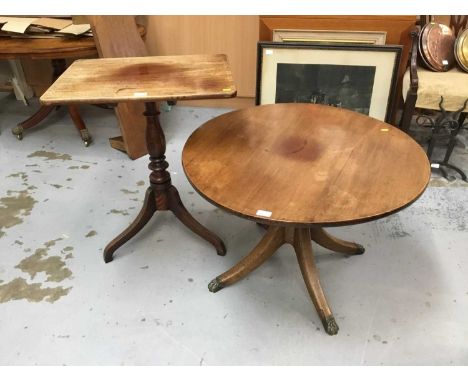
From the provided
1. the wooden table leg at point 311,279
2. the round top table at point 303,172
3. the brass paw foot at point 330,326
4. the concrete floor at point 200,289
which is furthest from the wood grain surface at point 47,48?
the brass paw foot at point 330,326

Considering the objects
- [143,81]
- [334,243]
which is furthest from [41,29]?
[334,243]

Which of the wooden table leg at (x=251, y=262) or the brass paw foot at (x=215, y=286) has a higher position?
the wooden table leg at (x=251, y=262)

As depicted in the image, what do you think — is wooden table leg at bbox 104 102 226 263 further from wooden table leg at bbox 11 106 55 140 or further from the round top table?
wooden table leg at bbox 11 106 55 140

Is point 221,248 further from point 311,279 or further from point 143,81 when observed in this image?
point 143,81

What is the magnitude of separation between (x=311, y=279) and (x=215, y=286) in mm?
381

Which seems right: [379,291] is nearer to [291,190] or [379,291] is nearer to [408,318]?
[408,318]

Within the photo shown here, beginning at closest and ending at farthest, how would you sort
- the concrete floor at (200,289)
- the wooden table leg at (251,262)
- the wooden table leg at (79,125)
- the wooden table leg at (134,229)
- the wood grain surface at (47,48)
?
the concrete floor at (200,289) → the wooden table leg at (251,262) → the wooden table leg at (134,229) → the wood grain surface at (47,48) → the wooden table leg at (79,125)

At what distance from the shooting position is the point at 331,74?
2453 millimetres

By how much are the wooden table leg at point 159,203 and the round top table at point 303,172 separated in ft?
0.79

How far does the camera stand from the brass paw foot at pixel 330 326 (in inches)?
57.4

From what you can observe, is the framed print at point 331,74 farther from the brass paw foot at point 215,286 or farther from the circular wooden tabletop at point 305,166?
the brass paw foot at point 215,286

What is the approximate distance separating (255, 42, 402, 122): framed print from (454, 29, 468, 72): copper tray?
34 cm

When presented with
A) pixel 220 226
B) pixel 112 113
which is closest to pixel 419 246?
pixel 220 226

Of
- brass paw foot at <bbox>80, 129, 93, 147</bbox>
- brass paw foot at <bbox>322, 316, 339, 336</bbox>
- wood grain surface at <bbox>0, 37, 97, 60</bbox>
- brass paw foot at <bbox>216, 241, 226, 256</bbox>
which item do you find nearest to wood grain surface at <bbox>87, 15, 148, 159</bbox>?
wood grain surface at <bbox>0, 37, 97, 60</bbox>
